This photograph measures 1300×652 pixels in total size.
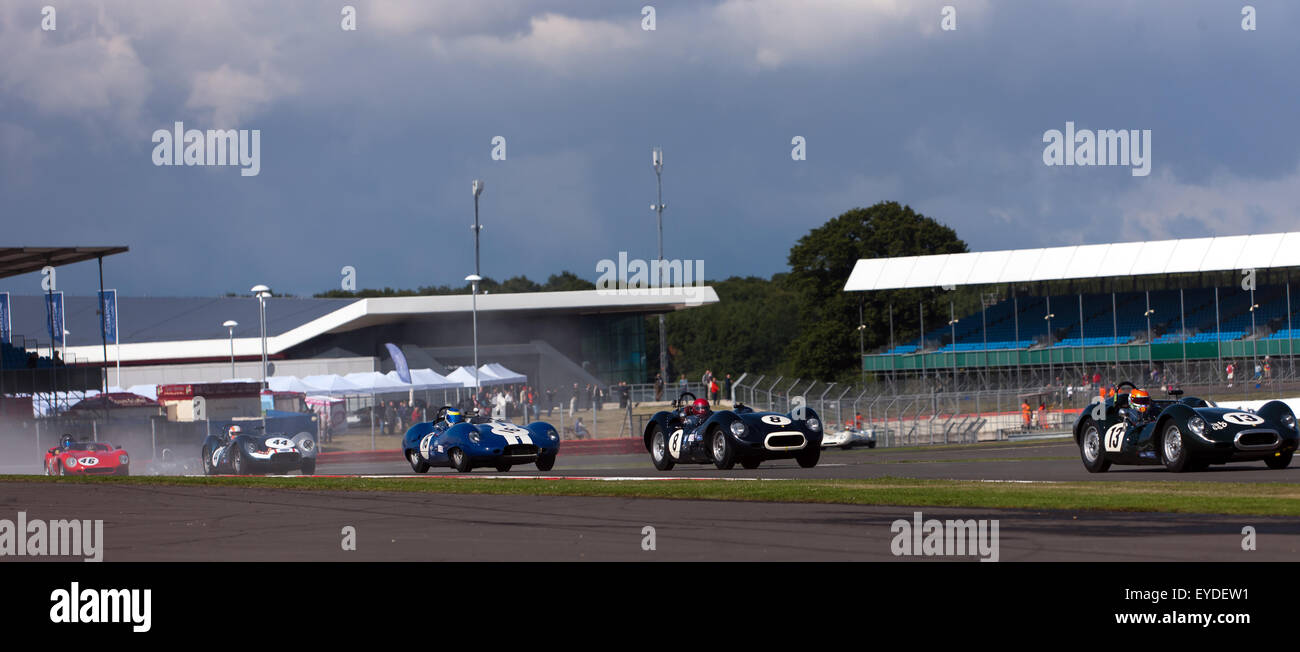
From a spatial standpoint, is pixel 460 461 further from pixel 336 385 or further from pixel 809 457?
pixel 336 385

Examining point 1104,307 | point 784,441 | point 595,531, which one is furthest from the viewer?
point 1104,307

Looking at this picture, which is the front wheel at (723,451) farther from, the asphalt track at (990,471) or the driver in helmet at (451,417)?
the driver in helmet at (451,417)

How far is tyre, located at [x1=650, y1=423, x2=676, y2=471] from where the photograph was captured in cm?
2194

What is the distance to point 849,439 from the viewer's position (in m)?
37.9

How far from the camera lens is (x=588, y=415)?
167 ft

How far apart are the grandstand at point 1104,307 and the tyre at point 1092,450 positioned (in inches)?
1093

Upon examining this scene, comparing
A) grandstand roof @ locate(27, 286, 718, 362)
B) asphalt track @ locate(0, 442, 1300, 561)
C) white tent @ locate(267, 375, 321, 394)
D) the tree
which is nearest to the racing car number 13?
asphalt track @ locate(0, 442, 1300, 561)

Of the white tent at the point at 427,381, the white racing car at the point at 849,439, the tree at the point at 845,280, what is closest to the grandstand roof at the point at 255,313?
the tree at the point at 845,280

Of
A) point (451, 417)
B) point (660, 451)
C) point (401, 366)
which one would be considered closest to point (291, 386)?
point (401, 366)

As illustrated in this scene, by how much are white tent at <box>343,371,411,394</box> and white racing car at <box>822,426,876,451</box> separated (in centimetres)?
1844

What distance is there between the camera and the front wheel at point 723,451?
20.5m

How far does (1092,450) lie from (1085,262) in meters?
39.2

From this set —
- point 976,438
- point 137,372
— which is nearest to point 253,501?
point 976,438
